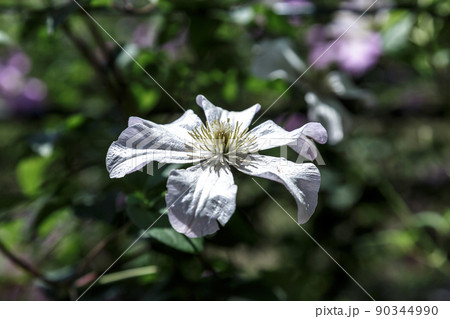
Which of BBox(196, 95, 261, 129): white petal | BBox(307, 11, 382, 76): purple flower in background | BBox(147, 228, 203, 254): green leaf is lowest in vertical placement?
BBox(147, 228, 203, 254): green leaf

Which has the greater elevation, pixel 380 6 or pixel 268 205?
pixel 380 6

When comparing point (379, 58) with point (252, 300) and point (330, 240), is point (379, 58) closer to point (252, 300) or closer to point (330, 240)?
point (330, 240)

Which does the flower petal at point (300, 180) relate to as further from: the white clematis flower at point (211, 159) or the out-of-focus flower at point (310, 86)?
the out-of-focus flower at point (310, 86)

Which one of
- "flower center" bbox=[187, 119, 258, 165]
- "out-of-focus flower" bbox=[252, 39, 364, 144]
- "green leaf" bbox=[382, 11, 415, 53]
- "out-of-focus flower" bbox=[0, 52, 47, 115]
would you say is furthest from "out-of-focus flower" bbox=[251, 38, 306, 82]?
"out-of-focus flower" bbox=[0, 52, 47, 115]

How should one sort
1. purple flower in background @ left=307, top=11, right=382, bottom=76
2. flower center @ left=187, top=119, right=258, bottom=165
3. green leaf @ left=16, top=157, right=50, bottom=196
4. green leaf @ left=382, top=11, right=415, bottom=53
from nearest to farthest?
flower center @ left=187, top=119, right=258, bottom=165 < green leaf @ left=382, top=11, right=415, bottom=53 < green leaf @ left=16, top=157, right=50, bottom=196 < purple flower in background @ left=307, top=11, right=382, bottom=76

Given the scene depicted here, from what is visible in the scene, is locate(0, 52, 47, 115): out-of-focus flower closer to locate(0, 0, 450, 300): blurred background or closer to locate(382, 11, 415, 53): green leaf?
locate(0, 0, 450, 300): blurred background

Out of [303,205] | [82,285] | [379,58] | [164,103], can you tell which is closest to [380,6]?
[379,58]

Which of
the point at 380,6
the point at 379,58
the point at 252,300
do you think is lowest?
the point at 252,300

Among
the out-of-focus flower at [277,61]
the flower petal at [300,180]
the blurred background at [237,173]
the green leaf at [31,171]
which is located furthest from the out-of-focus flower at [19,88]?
the flower petal at [300,180]

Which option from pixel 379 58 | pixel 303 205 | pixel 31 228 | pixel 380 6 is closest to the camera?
pixel 303 205
